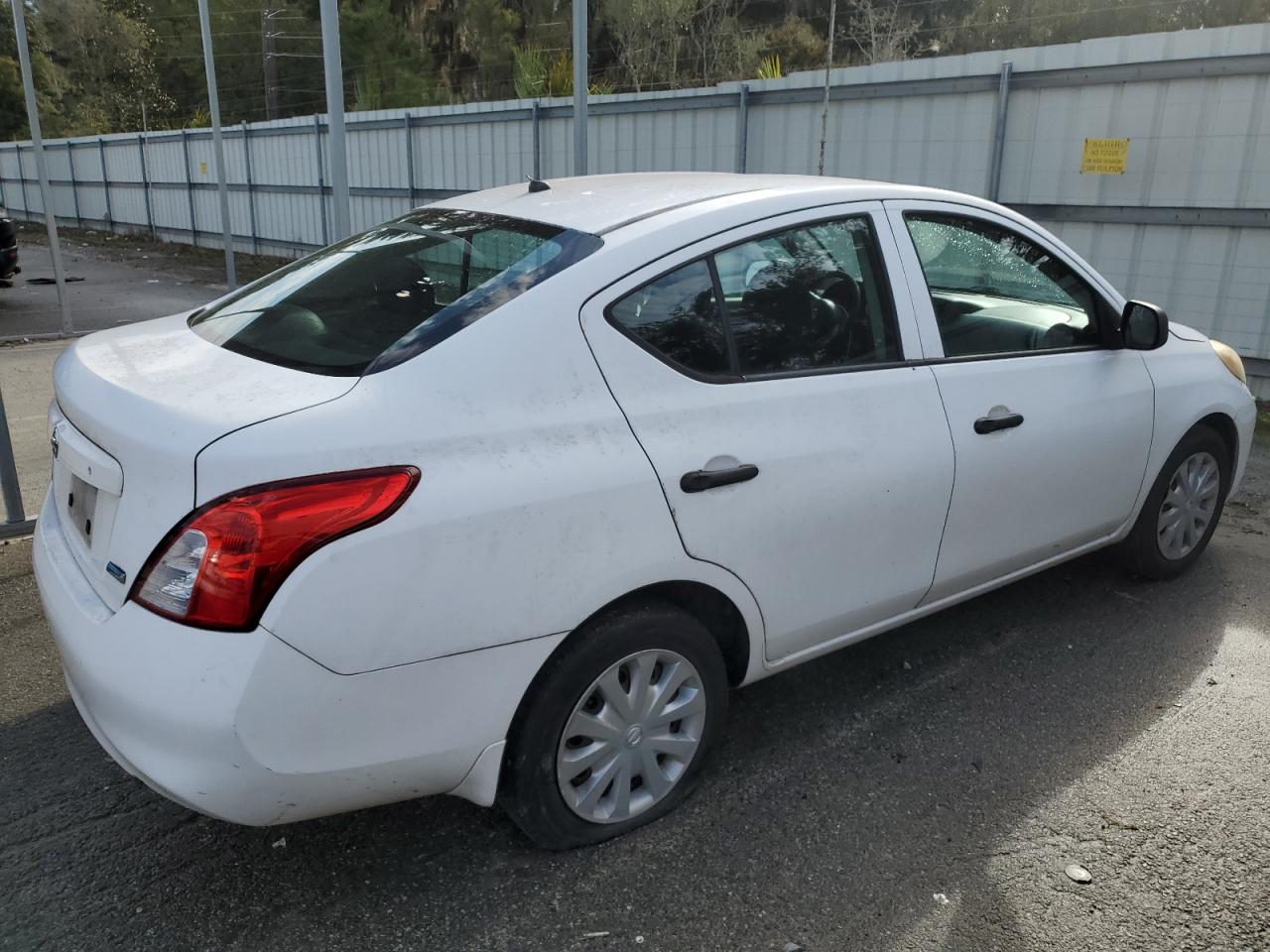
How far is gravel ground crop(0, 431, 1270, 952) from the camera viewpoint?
2.40 m

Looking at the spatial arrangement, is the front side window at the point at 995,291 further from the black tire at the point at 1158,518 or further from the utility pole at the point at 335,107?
the utility pole at the point at 335,107

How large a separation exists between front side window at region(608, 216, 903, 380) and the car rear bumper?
0.87 m

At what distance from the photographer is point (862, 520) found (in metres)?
2.92

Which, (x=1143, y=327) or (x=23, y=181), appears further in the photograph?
(x=23, y=181)

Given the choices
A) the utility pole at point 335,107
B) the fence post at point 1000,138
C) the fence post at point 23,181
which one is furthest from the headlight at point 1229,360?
the fence post at point 23,181

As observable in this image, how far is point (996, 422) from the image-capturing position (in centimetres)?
323

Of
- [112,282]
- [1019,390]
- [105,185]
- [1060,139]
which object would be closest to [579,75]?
[1060,139]

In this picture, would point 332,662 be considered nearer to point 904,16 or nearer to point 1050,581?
point 1050,581

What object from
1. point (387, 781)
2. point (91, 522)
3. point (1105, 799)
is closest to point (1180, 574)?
point (1105, 799)

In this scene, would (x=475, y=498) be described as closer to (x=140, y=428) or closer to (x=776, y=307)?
(x=140, y=428)

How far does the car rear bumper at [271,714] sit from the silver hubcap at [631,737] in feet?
0.82

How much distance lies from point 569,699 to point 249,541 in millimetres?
825

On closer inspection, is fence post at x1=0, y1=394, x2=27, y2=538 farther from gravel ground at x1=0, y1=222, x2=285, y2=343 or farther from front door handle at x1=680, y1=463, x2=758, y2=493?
gravel ground at x1=0, y1=222, x2=285, y2=343

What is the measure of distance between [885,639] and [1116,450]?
1.09 meters
